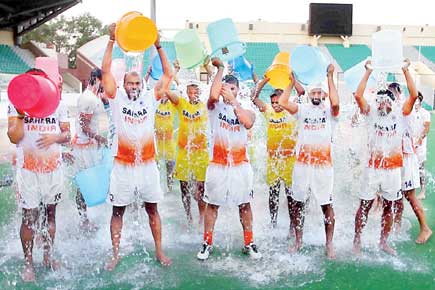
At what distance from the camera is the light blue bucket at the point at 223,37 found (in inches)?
194

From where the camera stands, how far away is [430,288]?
4.07m

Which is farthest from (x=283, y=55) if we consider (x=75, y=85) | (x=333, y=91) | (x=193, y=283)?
(x=75, y=85)

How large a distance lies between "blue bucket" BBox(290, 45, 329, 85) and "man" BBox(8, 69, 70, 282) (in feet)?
A: 6.74

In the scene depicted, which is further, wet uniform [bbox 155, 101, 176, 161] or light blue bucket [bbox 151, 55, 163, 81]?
wet uniform [bbox 155, 101, 176, 161]

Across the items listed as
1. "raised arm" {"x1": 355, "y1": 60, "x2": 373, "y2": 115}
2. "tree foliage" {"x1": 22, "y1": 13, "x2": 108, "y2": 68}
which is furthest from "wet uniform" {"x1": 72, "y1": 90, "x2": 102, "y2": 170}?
"tree foliage" {"x1": 22, "y1": 13, "x2": 108, "y2": 68}

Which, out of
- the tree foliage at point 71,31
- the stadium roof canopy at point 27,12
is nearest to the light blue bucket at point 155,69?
the stadium roof canopy at point 27,12

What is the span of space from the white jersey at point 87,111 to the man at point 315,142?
181 cm

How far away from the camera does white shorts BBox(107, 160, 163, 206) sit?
14.1ft

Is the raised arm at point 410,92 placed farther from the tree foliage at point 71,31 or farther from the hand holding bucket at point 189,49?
the tree foliage at point 71,31

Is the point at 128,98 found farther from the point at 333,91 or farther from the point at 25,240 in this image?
the point at 333,91

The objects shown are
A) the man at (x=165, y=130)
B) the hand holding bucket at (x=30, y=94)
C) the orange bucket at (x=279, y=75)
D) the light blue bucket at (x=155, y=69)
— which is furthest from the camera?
the man at (x=165, y=130)

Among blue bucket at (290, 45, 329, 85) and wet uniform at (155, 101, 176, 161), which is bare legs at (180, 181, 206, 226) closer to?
wet uniform at (155, 101, 176, 161)

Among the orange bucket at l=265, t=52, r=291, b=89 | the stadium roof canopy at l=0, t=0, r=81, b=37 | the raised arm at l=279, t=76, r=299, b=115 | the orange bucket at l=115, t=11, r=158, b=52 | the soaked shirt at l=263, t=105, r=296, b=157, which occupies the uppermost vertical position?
the stadium roof canopy at l=0, t=0, r=81, b=37

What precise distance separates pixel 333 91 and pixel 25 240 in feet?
9.11
